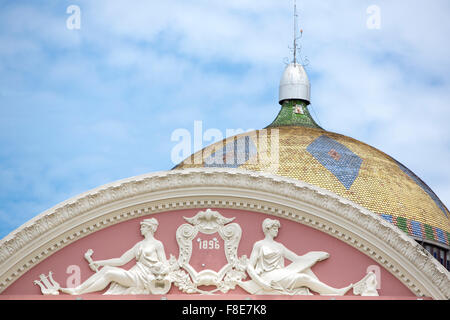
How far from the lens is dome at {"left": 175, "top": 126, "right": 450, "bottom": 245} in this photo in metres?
23.8

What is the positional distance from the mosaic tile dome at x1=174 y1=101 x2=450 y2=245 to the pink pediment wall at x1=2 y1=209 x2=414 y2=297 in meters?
8.33

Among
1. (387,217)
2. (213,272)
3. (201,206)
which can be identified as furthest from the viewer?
(387,217)

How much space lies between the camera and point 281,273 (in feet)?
49.2

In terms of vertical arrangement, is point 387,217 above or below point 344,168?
below

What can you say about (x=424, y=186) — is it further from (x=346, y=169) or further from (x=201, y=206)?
(x=201, y=206)

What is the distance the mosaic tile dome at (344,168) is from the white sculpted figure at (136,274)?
878 cm

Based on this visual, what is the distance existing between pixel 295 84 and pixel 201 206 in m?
12.5

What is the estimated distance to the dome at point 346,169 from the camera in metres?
23.8

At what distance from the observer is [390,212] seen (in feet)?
77.4

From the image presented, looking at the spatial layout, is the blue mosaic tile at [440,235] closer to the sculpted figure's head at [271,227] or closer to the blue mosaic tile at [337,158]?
the blue mosaic tile at [337,158]

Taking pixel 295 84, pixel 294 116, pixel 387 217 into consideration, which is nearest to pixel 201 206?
pixel 387 217

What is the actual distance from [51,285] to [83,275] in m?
0.43
